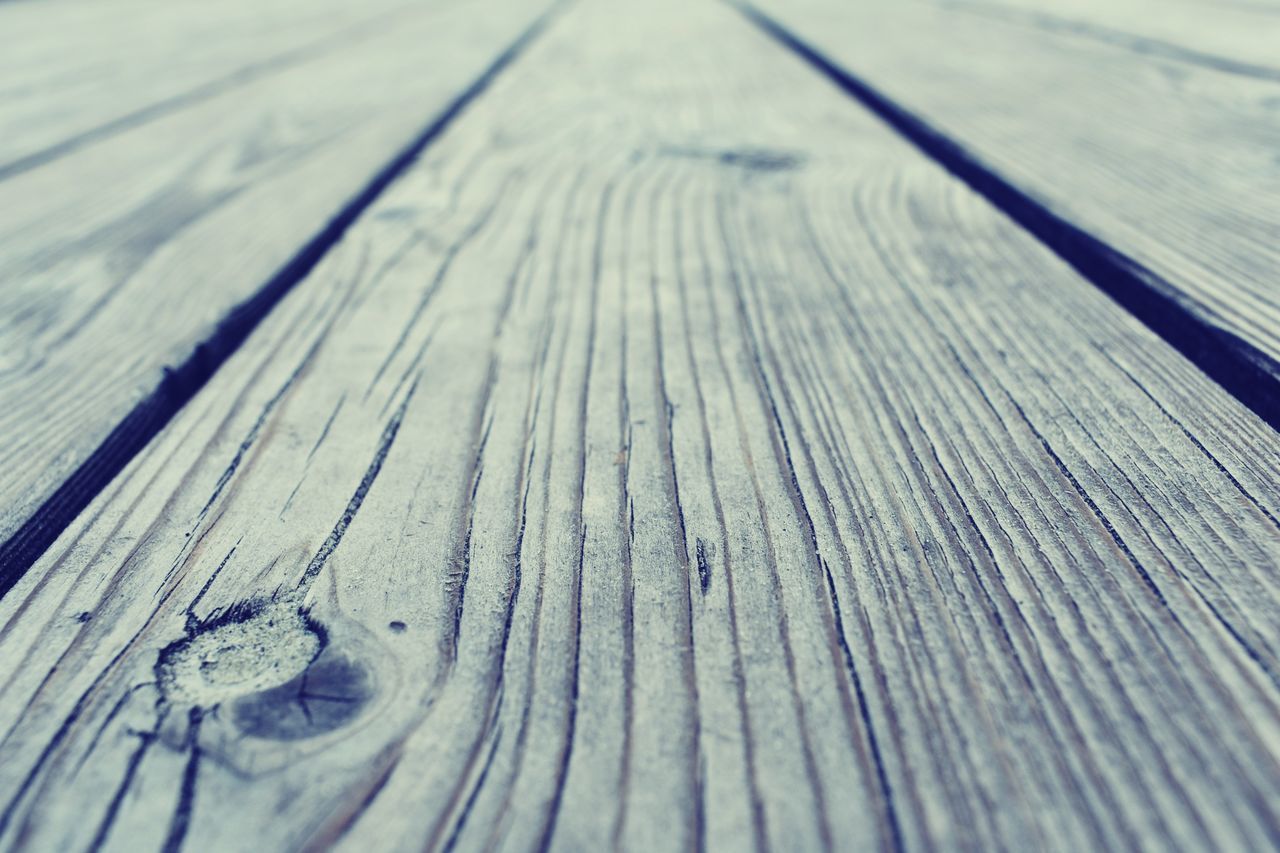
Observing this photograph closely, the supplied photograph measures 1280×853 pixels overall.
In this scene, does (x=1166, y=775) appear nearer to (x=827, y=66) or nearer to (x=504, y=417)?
(x=504, y=417)

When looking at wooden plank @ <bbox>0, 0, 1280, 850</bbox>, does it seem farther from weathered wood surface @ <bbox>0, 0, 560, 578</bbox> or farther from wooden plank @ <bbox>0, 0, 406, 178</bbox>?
wooden plank @ <bbox>0, 0, 406, 178</bbox>

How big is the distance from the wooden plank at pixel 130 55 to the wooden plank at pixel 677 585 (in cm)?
90

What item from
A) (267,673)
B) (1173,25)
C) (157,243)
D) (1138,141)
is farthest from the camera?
(1173,25)

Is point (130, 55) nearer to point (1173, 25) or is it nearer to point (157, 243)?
point (157, 243)

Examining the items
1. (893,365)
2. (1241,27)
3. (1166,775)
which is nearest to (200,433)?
(893,365)

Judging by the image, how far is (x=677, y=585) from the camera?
0.48 meters

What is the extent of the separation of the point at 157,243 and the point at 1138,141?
117 cm

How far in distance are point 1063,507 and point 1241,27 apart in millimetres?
1863

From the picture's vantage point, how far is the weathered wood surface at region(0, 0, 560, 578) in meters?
0.66

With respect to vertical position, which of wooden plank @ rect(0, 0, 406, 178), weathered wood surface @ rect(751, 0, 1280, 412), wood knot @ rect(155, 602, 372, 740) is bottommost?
wood knot @ rect(155, 602, 372, 740)

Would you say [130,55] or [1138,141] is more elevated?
[130,55]

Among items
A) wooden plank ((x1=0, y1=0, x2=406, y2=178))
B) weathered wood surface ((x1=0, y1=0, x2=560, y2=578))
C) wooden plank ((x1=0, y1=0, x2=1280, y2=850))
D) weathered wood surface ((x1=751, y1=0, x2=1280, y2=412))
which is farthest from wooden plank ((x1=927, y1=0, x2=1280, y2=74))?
wooden plank ((x1=0, y1=0, x2=406, y2=178))

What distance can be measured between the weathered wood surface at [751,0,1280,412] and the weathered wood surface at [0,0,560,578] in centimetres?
76

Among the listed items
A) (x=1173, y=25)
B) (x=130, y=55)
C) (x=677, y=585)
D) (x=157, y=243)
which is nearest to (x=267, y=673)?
(x=677, y=585)
